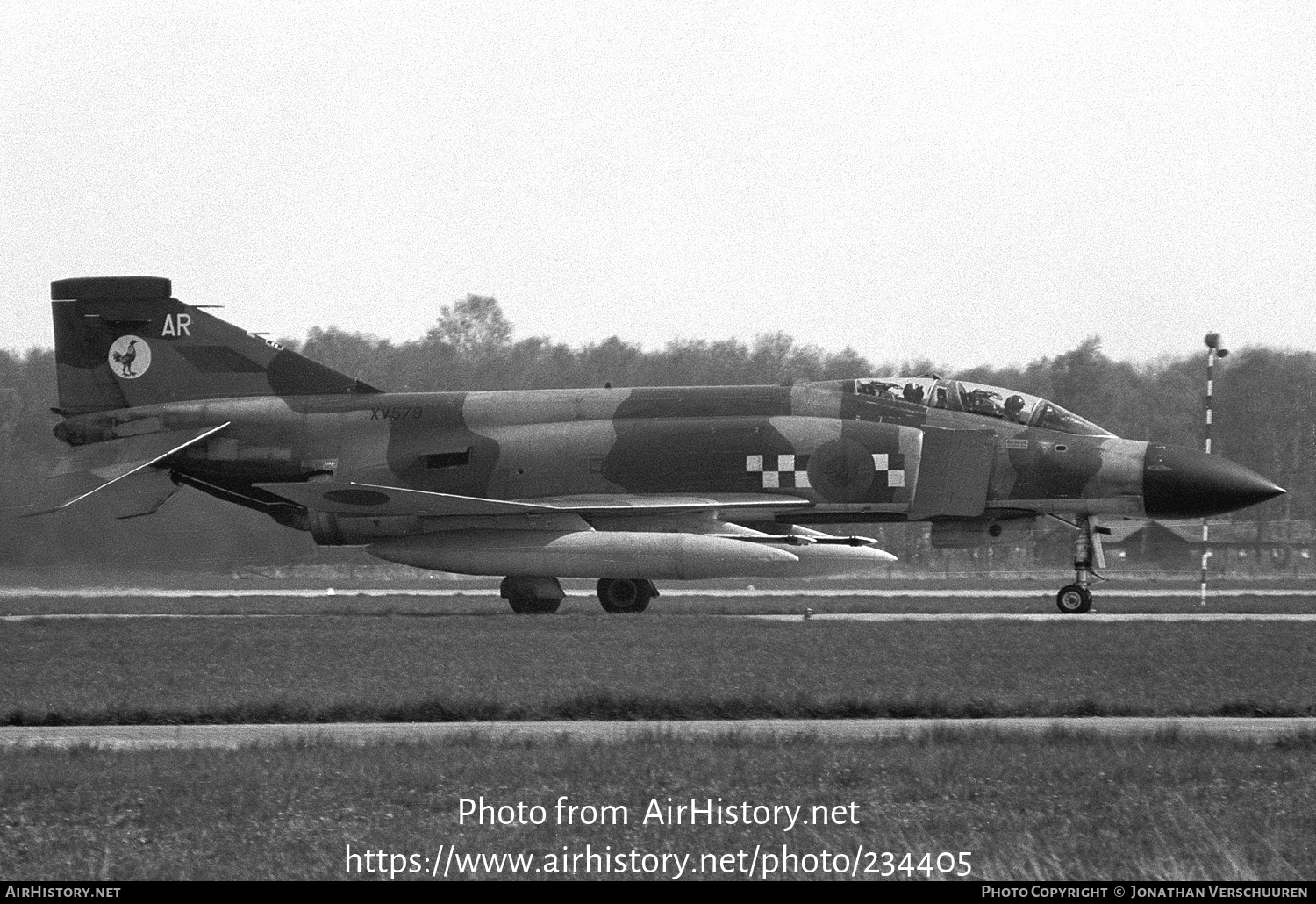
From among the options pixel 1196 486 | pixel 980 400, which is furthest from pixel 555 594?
pixel 1196 486

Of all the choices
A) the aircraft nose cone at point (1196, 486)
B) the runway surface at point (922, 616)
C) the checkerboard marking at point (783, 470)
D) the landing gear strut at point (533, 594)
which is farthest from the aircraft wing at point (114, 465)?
the aircraft nose cone at point (1196, 486)

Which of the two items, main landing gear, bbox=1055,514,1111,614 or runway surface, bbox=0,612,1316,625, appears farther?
main landing gear, bbox=1055,514,1111,614

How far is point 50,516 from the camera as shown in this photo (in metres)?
30.9

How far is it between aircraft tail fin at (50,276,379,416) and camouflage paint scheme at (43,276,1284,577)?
0.03 m

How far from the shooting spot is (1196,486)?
66.5 feet

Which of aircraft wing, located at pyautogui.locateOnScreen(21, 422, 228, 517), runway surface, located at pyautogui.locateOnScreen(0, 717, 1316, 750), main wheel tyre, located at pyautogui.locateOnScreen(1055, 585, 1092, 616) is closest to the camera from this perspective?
runway surface, located at pyautogui.locateOnScreen(0, 717, 1316, 750)

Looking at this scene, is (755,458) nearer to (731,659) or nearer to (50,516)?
(731,659)

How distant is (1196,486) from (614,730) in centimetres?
1245

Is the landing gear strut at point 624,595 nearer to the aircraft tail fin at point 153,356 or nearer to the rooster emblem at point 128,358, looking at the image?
the aircraft tail fin at point 153,356

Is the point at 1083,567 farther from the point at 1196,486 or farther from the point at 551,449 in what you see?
the point at 551,449

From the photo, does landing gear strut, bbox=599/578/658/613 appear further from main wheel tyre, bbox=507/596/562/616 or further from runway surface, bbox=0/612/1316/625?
runway surface, bbox=0/612/1316/625

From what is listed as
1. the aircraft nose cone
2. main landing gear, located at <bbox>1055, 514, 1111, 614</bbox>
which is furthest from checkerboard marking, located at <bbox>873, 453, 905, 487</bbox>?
the aircraft nose cone

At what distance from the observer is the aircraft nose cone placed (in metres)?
20.2

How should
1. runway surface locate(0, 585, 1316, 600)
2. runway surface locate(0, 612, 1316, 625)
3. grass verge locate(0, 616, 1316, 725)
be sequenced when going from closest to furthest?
grass verge locate(0, 616, 1316, 725) → runway surface locate(0, 612, 1316, 625) → runway surface locate(0, 585, 1316, 600)
